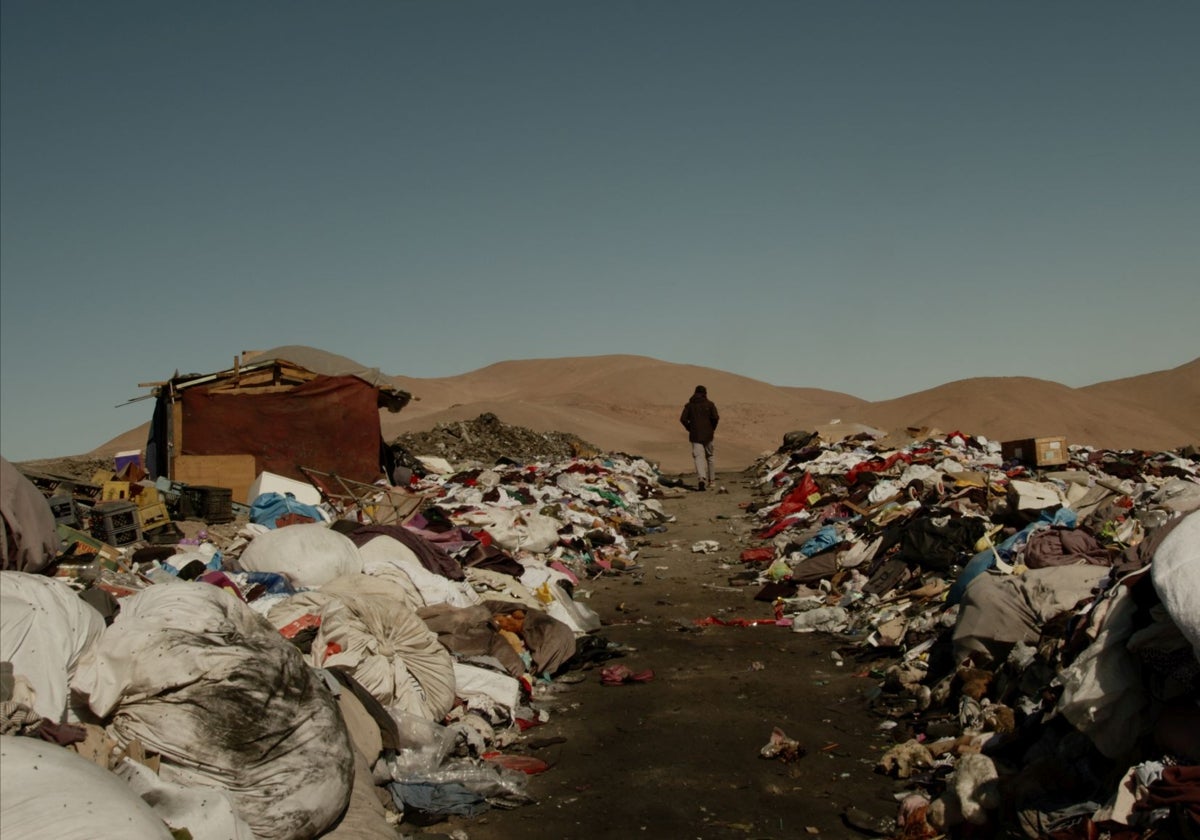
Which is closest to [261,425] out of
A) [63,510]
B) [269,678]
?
[63,510]

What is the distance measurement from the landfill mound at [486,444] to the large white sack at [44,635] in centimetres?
1763

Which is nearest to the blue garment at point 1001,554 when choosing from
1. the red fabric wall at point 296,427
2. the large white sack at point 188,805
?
the large white sack at point 188,805

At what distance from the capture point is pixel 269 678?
3518mm

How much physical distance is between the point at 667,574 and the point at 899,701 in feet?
15.8

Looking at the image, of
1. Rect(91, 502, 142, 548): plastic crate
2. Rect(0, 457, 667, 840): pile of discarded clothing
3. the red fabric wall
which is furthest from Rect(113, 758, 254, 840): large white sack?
the red fabric wall

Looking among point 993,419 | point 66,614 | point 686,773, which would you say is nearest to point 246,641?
point 66,614

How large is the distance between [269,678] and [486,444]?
66.5ft

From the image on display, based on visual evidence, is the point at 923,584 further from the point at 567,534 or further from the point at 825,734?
the point at 567,534

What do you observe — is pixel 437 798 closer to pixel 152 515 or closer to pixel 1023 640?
pixel 1023 640

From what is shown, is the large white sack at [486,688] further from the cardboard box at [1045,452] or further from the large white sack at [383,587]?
the cardboard box at [1045,452]

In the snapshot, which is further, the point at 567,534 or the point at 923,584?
the point at 567,534

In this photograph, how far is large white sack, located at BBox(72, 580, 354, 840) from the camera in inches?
130

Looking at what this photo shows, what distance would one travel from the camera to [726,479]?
20.8 metres

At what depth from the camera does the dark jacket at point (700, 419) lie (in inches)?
679
